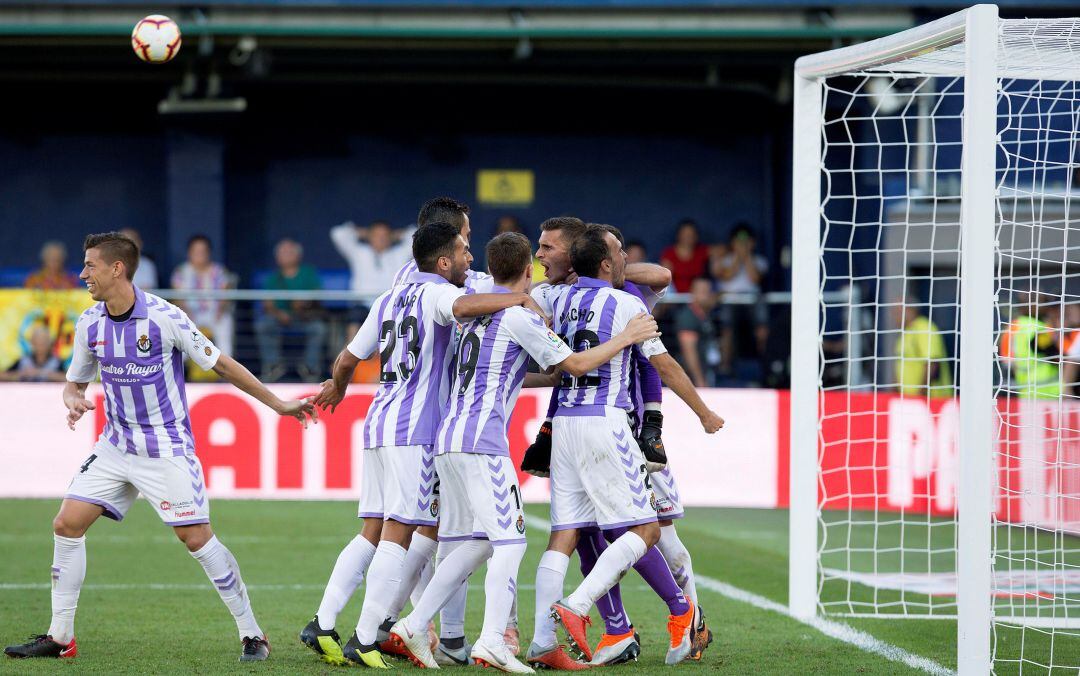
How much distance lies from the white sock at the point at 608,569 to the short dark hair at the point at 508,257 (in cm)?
126

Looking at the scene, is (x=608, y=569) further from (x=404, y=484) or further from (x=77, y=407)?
(x=77, y=407)

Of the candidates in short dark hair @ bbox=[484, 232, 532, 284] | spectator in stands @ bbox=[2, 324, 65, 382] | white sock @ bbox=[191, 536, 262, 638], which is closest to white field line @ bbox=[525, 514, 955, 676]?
short dark hair @ bbox=[484, 232, 532, 284]

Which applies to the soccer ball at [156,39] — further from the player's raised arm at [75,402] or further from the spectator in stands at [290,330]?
the spectator in stands at [290,330]

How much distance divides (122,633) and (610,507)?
8.37 feet

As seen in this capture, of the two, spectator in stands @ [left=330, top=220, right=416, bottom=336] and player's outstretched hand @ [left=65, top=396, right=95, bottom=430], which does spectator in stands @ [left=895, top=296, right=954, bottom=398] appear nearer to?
spectator in stands @ [left=330, top=220, right=416, bottom=336]

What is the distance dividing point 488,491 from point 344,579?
2.58 feet

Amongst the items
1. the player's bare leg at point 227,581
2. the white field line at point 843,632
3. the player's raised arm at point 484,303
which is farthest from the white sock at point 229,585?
the white field line at point 843,632

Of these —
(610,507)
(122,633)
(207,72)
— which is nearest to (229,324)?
(207,72)

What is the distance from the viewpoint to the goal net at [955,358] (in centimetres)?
535

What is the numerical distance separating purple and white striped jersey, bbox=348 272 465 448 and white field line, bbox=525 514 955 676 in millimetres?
2362

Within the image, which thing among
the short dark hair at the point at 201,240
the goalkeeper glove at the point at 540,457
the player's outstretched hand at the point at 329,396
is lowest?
the goalkeeper glove at the point at 540,457

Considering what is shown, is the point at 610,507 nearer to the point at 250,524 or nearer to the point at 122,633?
the point at 122,633

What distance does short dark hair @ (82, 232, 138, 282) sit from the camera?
6.18 metres

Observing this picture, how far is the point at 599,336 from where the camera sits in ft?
20.1
